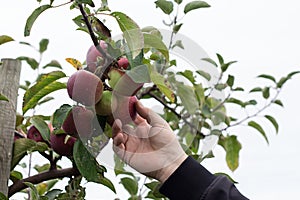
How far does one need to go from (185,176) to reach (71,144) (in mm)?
216

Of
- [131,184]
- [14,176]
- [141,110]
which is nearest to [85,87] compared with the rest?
[141,110]

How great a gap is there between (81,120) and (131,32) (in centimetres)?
16

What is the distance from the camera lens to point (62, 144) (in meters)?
1.01

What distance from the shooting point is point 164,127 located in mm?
1003

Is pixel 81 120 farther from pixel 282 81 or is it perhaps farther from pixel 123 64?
pixel 282 81

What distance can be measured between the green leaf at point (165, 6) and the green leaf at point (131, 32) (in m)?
0.41

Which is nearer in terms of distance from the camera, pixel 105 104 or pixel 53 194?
pixel 105 104

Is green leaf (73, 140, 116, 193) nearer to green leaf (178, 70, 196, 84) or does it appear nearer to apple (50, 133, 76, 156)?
apple (50, 133, 76, 156)

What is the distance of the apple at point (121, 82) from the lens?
2.81 feet

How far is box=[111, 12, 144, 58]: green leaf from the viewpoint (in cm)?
81

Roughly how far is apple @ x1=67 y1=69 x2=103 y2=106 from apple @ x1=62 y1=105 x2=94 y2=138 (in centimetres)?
2

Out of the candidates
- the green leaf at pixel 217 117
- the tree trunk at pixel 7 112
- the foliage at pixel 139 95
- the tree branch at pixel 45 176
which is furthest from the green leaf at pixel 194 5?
the tree branch at pixel 45 176

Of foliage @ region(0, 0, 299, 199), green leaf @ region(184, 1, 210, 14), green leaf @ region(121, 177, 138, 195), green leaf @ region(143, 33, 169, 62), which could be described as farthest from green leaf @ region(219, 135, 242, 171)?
green leaf @ region(143, 33, 169, 62)

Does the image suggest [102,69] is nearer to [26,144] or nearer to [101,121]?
[101,121]
